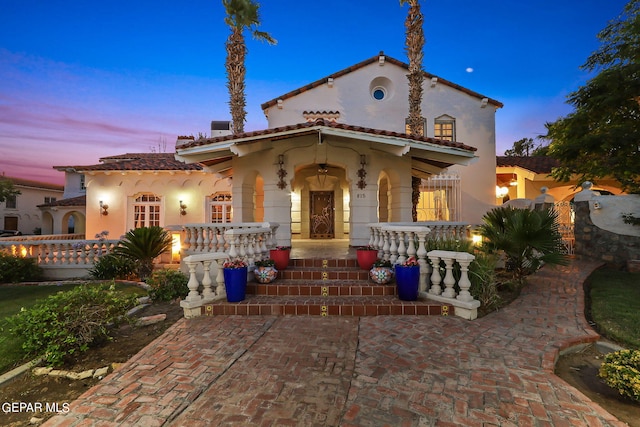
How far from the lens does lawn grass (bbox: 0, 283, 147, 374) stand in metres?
4.05

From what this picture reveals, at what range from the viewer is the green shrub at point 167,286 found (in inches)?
275

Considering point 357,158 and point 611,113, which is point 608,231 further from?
point 357,158

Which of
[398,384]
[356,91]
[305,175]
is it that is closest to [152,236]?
[305,175]

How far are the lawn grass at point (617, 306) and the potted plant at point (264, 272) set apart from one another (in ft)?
20.0

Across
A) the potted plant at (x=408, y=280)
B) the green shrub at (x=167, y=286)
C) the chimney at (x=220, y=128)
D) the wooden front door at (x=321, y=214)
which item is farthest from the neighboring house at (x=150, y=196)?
the potted plant at (x=408, y=280)

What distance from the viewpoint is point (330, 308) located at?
5.45 meters

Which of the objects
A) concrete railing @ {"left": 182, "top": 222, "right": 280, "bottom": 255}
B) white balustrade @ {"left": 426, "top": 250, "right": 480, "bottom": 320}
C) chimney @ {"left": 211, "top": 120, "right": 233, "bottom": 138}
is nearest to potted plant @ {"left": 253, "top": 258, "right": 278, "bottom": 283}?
concrete railing @ {"left": 182, "top": 222, "right": 280, "bottom": 255}

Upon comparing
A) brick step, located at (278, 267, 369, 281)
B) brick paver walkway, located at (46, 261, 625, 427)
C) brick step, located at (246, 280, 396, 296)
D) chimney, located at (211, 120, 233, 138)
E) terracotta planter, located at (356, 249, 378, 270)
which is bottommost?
brick paver walkway, located at (46, 261, 625, 427)

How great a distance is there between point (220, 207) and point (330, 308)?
13.0m

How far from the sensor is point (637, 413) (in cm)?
283

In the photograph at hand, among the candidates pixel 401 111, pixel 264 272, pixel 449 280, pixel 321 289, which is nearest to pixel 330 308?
pixel 321 289

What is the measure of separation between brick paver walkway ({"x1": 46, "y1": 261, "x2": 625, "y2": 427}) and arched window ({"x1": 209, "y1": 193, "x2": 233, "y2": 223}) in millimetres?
12104

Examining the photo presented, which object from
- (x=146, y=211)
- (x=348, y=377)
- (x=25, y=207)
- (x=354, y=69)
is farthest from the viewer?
(x=25, y=207)

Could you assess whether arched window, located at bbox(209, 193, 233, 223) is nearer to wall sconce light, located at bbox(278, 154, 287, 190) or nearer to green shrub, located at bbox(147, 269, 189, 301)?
wall sconce light, located at bbox(278, 154, 287, 190)
